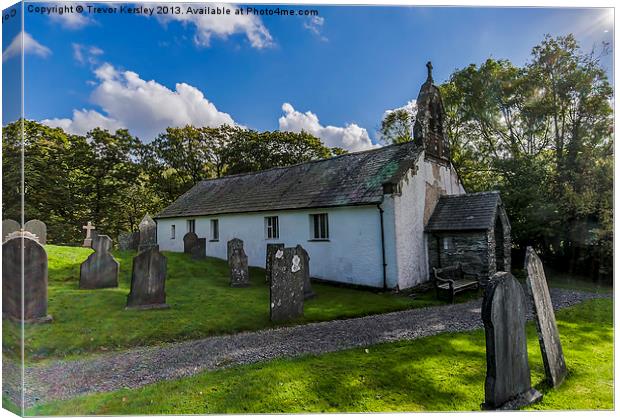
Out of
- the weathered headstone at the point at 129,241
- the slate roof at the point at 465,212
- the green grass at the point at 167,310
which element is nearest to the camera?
the green grass at the point at 167,310

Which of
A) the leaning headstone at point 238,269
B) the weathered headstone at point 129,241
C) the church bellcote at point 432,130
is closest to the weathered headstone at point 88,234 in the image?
the weathered headstone at point 129,241

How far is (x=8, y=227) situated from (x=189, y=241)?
648 centimetres

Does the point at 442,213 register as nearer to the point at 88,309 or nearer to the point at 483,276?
the point at 483,276

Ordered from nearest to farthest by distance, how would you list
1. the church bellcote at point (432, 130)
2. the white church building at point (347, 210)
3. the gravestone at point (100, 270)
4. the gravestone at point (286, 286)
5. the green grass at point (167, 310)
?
1. the green grass at point (167, 310)
2. the gravestone at point (100, 270)
3. the gravestone at point (286, 286)
4. the white church building at point (347, 210)
5. the church bellcote at point (432, 130)

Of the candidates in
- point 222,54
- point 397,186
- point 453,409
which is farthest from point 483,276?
point 222,54

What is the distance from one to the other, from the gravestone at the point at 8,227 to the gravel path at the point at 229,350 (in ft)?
4.79

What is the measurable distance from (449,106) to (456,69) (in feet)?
14.2

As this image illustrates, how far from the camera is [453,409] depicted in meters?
3.66

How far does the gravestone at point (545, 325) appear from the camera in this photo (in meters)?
3.84

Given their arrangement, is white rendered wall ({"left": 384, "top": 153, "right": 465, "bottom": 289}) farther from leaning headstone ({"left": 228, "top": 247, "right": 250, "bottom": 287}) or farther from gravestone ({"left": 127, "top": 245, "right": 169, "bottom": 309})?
gravestone ({"left": 127, "top": 245, "right": 169, "bottom": 309})

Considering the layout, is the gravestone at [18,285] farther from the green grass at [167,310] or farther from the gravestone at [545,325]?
the gravestone at [545,325]

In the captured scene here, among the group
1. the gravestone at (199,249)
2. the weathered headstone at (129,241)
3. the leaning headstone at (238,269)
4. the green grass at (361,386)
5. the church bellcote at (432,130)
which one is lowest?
the green grass at (361,386)

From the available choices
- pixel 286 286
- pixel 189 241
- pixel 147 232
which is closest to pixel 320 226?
pixel 286 286

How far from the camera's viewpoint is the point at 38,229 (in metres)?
4.73
